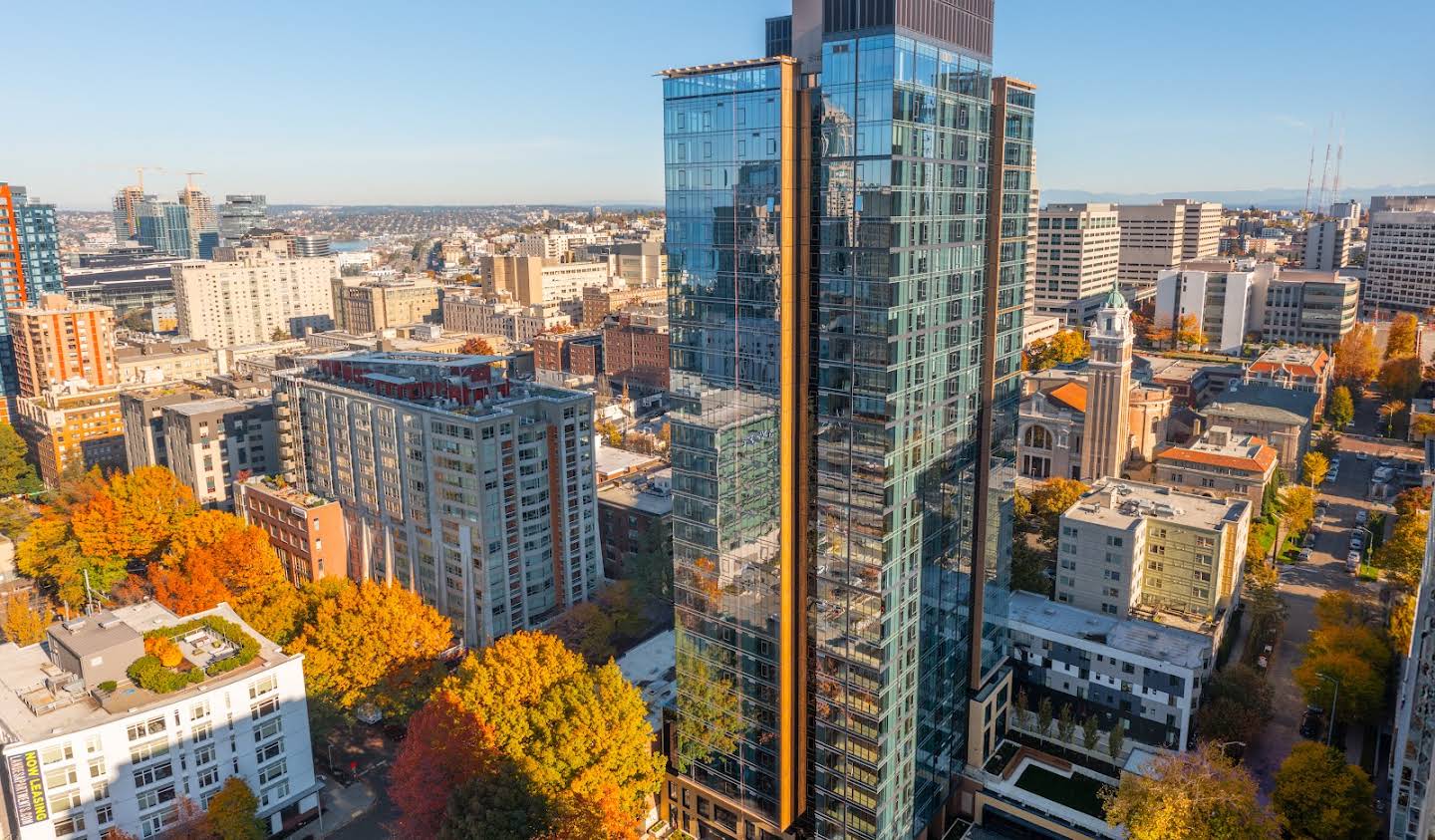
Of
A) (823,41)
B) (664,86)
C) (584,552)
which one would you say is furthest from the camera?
(584,552)

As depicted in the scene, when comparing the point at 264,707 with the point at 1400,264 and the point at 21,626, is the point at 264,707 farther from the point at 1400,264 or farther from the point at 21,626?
the point at 1400,264

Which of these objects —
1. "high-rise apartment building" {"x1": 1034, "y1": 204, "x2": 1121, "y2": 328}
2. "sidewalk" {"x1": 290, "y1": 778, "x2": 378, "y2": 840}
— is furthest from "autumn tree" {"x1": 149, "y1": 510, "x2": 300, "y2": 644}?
"high-rise apartment building" {"x1": 1034, "y1": 204, "x2": 1121, "y2": 328}

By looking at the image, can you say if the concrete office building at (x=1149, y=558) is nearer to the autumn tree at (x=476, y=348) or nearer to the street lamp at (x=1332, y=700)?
the street lamp at (x=1332, y=700)

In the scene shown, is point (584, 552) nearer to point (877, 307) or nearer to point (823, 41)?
point (877, 307)

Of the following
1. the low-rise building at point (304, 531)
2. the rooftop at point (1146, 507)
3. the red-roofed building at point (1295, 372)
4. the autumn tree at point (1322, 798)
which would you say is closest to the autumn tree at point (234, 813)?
the low-rise building at point (304, 531)

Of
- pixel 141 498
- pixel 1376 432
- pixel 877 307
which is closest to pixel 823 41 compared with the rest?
pixel 877 307
